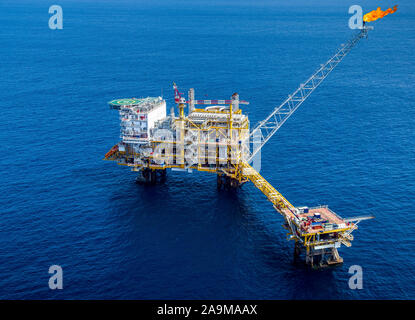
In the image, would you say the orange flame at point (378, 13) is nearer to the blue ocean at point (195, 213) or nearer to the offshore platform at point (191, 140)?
the offshore platform at point (191, 140)

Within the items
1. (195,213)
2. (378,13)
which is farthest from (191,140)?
(378,13)

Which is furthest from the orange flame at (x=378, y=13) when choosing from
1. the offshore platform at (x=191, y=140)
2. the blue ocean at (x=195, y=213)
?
the blue ocean at (x=195, y=213)

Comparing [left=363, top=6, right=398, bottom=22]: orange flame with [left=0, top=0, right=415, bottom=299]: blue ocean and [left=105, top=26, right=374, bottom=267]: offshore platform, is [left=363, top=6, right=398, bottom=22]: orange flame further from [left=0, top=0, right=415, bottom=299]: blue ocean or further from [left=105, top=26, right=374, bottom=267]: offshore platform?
[left=0, top=0, right=415, bottom=299]: blue ocean

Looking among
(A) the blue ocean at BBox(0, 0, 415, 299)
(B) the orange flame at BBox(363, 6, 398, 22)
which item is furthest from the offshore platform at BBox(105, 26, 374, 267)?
(B) the orange flame at BBox(363, 6, 398, 22)

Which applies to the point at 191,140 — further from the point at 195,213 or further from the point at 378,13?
the point at 378,13

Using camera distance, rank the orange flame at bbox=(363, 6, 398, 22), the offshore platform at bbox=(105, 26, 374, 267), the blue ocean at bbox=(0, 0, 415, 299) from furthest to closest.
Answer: the offshore platform at bbox=(105, 26, 374, 267) → the blue ocean at bbox=(0, 0, 415, 299) → the orange flame at bbox=(363, 6, 398, 22)

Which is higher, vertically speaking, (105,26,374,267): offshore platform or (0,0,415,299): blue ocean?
(105,26,374,267): offshore platform

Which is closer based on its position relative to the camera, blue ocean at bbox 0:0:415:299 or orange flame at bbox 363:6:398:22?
orange flame at bbox 363:6:398:22

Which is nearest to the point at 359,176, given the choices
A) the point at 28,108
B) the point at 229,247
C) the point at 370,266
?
the point at 370,266

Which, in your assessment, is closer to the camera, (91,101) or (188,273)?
(188,273)

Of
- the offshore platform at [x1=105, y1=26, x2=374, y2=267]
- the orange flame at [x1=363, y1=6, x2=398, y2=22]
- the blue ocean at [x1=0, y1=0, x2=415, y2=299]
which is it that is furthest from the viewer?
the offshore platform at [x1=105, y1=26, x2=374, y2=267]
